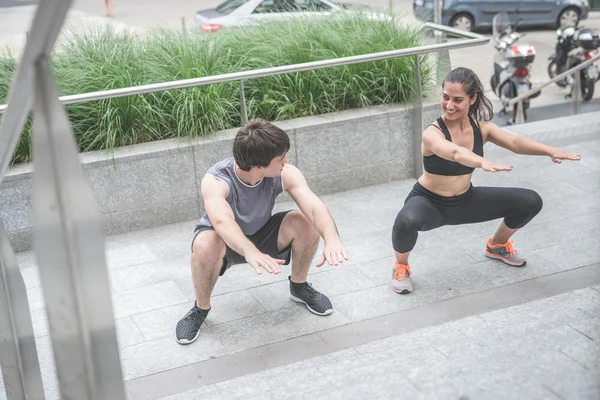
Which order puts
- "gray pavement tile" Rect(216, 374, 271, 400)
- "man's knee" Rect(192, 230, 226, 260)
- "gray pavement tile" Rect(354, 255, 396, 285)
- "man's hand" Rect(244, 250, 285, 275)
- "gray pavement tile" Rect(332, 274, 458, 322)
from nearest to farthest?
"gray pavement tile" Rect(216, 374, 271, 400)
"man's hand" Rect(244, 250, 285, 275)
"man's knee" Rect(192, 230, 226, 260)
"gray pavement tile" Rect(332, 274, 458, 322)
"gray pavement tile" Rect(354, 255, 396, 285)

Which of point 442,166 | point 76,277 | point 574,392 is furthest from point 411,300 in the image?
point 76,277

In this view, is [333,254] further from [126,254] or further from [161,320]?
[126,254]

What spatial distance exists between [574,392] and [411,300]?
188 cm

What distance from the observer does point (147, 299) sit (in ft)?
17.1

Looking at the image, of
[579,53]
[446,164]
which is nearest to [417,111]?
[446,164]

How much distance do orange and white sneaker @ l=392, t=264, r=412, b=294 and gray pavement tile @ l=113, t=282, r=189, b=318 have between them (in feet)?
4.19

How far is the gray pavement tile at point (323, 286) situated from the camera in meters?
5.09

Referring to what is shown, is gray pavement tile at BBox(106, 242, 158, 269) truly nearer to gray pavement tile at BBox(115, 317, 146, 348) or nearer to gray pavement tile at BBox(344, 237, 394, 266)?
gray pavement tile at BBox(115, 317, 146, 348)

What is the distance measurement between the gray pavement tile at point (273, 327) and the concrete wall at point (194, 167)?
1754mm

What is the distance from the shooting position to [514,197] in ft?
16.6

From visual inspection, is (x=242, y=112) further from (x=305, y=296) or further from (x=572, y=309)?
(x=572, y=309)

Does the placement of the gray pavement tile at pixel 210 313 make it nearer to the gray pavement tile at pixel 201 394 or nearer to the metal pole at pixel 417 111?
the gray pavement tile at pixel 201 394

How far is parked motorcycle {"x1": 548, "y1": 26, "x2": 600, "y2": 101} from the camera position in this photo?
11.8 metres

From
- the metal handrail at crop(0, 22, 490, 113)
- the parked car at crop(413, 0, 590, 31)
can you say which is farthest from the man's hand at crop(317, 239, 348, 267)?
the parked car at crop(413, 0, 590, 31)
